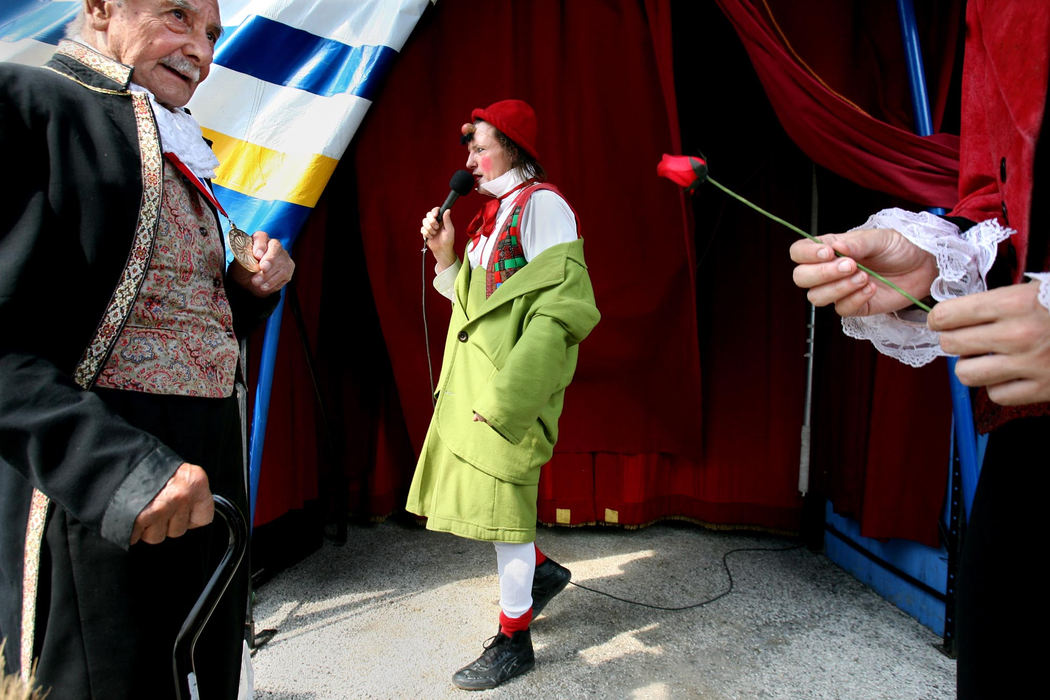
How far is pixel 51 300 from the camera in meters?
0.87

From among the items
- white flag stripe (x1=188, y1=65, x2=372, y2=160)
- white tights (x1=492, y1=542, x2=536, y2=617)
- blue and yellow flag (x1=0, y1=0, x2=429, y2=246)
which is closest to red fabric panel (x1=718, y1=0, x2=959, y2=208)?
blue and yellow flag (x1=0, y1=0, x2=429, y2=246)

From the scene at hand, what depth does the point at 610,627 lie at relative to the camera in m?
2.20

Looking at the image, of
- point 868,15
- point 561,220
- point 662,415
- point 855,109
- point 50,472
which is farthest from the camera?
point 662,415

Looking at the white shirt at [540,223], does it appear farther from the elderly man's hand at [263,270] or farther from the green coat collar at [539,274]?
the elderly man's hand at [263,270]

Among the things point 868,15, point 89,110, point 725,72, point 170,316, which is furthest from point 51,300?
point 725,72

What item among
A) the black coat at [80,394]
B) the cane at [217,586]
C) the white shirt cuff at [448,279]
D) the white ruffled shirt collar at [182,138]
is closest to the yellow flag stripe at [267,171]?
the white shirt cuff at [448,279]

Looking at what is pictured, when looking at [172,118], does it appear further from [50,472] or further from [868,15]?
[868,15]

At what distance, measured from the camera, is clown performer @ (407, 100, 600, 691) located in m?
1.59

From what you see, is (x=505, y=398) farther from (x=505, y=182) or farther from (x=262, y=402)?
(x=262, y=402)

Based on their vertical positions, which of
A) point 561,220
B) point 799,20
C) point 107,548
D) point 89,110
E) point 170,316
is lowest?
point 107,548

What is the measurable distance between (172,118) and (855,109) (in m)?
1.82

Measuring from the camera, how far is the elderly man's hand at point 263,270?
51.4 inches

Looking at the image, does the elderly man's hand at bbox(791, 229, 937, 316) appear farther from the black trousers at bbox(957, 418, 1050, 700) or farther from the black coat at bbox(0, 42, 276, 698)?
the black coat at bbox(0, 42, 276, 698)

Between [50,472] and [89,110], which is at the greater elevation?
[89,110]
